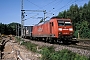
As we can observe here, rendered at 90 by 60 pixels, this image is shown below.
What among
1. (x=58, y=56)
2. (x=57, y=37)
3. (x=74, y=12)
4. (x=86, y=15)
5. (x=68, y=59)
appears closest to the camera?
(x=68, y=59)

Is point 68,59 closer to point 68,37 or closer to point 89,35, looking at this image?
point 68,37

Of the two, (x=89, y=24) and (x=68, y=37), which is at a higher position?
(x=89, y=24)

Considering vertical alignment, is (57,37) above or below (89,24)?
below

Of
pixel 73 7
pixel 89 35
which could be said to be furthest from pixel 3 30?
pixel 89 35

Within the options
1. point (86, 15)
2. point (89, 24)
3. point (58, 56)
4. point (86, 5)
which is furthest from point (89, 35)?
point (86, 5)

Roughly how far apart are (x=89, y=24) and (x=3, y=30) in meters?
77.1

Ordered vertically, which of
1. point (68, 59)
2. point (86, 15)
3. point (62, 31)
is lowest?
point (68, 59)

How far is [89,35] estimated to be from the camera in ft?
164

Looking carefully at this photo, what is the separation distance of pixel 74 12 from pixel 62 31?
66610 mm

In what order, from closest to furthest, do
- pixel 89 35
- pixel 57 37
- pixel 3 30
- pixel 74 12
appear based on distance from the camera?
pixel 57 37 → pixel 89 35 → pixel 74 12 → pixel 3 30

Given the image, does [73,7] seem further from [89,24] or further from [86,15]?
[89,24]

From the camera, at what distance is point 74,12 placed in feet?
299

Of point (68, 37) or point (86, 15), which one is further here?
point (86, 15)

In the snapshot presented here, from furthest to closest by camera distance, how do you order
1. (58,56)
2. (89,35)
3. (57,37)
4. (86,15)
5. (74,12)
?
1. (74,12)
2. (86,15)
3. (89,35)
4. (57,37)
5. (58,56)
